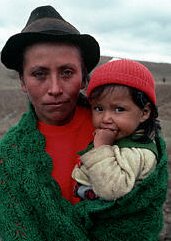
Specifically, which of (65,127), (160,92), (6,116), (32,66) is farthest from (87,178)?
(160,92)

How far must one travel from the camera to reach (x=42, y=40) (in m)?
2.55

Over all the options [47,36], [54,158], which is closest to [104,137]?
[54,158]

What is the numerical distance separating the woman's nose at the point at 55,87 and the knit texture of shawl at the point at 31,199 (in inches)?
10.9

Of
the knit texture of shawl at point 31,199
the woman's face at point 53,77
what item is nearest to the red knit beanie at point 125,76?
the woman's face at point 53,77

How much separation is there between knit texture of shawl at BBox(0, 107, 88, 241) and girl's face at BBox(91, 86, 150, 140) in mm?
364

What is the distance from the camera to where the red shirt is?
2.51 m

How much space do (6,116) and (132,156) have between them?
1867cm

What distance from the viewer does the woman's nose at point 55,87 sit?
2451 millimetres

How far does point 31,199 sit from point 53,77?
612 millimetres

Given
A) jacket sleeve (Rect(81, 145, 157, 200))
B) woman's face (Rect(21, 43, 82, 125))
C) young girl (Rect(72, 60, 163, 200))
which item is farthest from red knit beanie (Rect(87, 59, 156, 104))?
jacket sleeve (Rect(81, 145, 157, 200))

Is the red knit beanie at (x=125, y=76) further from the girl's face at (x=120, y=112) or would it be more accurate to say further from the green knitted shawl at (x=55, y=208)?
the green knitted shawl at (x=55, y=208)

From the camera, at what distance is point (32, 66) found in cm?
254

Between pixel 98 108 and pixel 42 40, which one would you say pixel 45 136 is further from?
pixel 42 40

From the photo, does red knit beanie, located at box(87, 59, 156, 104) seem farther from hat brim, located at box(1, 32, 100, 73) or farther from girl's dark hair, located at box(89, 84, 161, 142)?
hat brim, located at box(1, 32, 100, 73)
